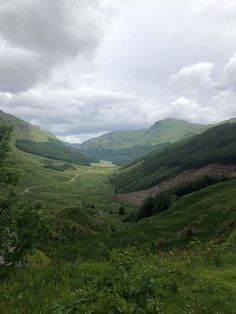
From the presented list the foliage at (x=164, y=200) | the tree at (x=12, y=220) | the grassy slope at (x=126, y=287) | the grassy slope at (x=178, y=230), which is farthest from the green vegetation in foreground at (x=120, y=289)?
Answer: the foliage at (x=164, y=200)

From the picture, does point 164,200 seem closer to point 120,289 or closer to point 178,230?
point 178,230

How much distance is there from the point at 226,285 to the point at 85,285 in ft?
20.4

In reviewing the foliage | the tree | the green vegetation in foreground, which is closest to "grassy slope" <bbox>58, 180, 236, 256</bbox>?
the tree

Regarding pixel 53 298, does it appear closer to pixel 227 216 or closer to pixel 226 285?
pixel 226 285

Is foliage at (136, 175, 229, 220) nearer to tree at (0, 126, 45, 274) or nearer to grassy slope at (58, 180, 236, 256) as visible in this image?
grassy slope at (58, 180, 236, 256)

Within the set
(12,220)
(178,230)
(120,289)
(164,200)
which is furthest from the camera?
(164,200)

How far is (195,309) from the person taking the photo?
1353 cm

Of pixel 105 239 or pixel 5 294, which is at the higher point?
pixel 5 294

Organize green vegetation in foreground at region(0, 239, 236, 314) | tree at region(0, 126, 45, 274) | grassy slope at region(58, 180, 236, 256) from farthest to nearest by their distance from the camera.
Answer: grassy slope at region(58, 180, 236, 256) → tree at region(0, 126, 45, 274) → green vegetation in foreground at region(0, 239, 236, 314)

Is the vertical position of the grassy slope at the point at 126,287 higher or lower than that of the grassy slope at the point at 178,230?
higher

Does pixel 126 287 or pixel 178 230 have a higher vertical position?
pixel 126 287

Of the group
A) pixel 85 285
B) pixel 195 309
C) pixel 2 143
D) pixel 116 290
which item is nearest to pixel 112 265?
pixel 85 285

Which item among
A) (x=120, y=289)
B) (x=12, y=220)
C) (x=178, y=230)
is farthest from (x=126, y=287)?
(x=178, y=230)

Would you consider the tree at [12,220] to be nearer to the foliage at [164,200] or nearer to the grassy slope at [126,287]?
the grassy slope at [126,287]
